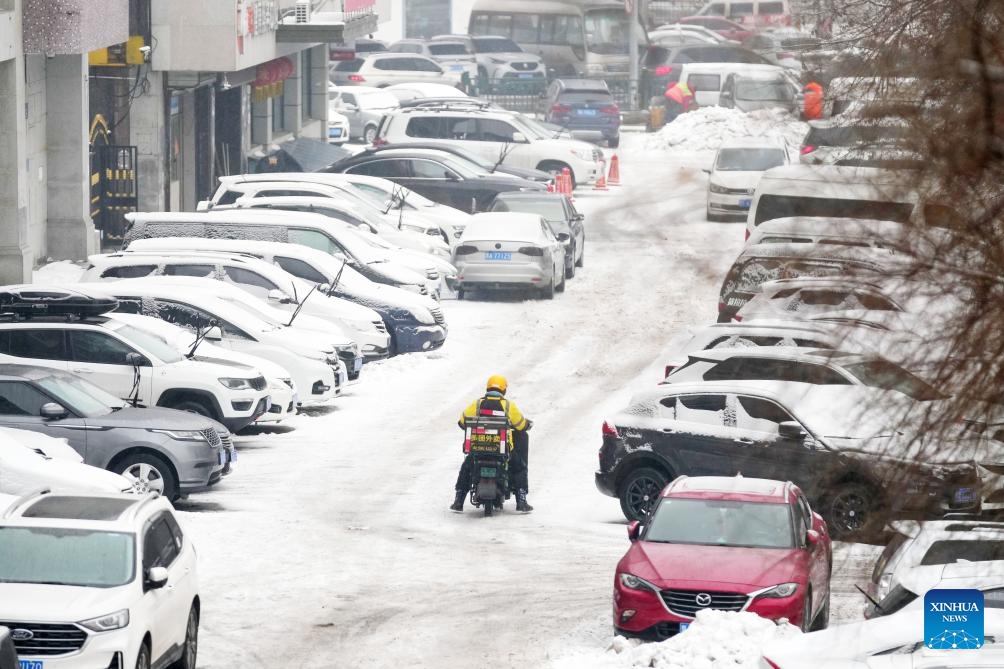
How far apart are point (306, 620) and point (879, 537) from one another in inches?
255

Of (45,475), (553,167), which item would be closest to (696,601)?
(45,475)

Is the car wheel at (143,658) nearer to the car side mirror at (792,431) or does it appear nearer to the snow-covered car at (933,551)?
the snow-covered car at (933,551)

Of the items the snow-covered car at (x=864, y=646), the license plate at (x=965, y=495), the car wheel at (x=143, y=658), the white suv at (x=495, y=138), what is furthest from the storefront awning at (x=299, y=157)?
the license plate at (x=965, y=495)

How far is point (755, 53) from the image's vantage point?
6.71 m

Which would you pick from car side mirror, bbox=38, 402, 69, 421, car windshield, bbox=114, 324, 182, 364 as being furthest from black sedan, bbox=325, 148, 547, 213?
car side mirror, bbox=38, 402, 69, 421

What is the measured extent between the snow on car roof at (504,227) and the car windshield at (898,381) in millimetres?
20019

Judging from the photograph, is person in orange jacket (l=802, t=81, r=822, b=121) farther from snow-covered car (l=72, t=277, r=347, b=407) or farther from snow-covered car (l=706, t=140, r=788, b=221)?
snow-covered car (l=706, t=140, r=788, b=221)

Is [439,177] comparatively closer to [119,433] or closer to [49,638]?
[119,433]

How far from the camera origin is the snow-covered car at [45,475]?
47.7ft

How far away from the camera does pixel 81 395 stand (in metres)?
16.9

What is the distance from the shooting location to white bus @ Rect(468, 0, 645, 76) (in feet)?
205

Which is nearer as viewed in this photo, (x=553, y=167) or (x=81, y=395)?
(x=81, y=395)

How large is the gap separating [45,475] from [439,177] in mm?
20248

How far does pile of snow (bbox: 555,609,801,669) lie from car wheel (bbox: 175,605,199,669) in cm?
285
